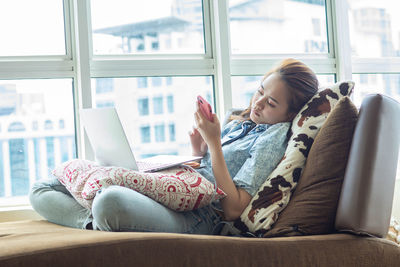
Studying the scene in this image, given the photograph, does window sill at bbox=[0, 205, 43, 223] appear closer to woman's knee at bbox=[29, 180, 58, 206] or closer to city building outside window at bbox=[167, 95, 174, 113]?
woman's knee at bbox=[29, 180, 58, 206]

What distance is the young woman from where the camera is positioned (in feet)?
4.16

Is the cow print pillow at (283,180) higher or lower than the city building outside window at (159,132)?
lower

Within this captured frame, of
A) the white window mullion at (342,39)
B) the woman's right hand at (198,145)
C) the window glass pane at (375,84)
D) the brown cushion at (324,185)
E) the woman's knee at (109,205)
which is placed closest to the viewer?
the woman's knee at (109,205)

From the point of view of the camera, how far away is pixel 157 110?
103 inches

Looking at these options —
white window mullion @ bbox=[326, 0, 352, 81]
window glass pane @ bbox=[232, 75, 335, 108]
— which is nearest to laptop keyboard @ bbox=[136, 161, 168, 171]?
window glass pane @ bbox=[232, 75, 335, 108]

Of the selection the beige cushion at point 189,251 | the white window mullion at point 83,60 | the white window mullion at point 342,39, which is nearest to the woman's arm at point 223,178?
the beige cushion at point 189,251

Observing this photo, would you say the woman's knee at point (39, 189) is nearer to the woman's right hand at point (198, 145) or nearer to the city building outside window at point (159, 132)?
the woman's right hand at point (198, 145)

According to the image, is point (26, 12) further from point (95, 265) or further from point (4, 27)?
point (95, 265)

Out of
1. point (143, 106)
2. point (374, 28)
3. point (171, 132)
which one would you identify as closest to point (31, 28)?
point (143, 106)

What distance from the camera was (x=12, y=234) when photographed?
1.41m

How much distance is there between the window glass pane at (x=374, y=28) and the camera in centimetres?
299

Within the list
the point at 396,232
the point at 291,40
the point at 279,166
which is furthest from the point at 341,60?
the point at 279,166

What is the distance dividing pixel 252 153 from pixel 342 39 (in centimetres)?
158

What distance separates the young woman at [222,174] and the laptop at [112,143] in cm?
15
